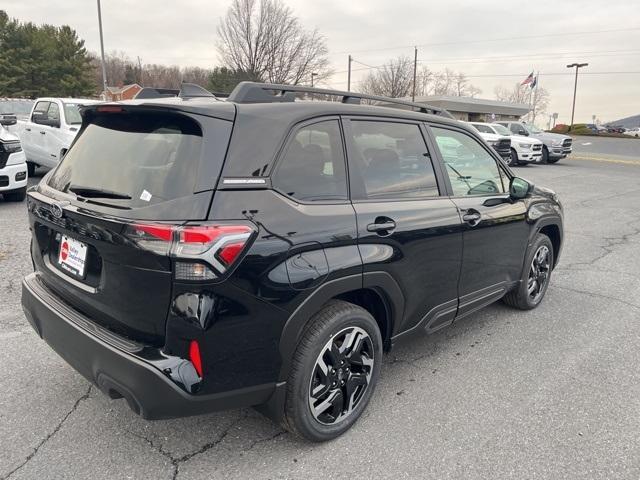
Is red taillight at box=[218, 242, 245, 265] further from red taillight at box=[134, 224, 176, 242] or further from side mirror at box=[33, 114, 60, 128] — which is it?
side mirror at box=[33, 114, 60, 128]

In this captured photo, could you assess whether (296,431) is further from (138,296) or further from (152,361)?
(138,296)

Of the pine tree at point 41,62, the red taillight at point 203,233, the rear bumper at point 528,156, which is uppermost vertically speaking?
the pine tree at point 41,62

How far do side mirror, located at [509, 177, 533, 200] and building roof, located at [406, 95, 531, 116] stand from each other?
2001 inches

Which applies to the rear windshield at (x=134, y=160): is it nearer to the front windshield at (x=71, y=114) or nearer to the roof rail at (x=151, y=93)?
the roof rail at (x=151, y=93)

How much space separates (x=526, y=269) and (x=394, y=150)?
1.96 m

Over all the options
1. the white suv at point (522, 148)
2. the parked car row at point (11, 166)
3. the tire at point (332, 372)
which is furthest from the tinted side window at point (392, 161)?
the white suv at point (522, 148)

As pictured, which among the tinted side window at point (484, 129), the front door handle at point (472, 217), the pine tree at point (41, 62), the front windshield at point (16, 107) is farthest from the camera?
the pine tree at point (41, 62)

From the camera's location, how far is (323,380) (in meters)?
2.57

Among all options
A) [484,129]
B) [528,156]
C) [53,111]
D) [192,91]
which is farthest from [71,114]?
[528,156]

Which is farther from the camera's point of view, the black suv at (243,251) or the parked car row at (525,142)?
the parked car row at (525,142)

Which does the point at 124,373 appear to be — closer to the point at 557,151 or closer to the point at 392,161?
the point at 392,161

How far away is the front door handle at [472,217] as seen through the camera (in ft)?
10.9

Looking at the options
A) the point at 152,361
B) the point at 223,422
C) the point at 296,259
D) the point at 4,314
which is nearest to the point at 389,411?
the point at 223,422

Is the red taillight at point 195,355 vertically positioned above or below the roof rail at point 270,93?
below
